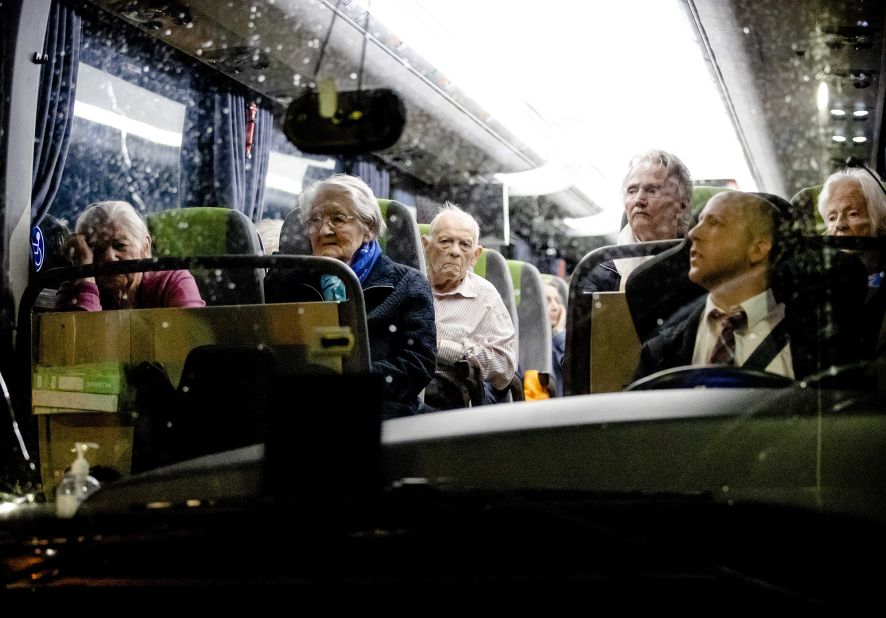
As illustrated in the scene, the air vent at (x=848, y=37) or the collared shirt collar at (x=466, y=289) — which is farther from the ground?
the air vent at (x=848, y=37)

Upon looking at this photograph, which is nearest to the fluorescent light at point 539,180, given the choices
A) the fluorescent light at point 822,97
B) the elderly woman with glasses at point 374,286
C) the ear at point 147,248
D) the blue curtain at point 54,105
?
the elderly woman with glasses at point 374,286

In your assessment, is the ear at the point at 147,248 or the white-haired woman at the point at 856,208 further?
the ear at the point at 147,248

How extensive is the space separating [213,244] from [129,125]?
0.22m

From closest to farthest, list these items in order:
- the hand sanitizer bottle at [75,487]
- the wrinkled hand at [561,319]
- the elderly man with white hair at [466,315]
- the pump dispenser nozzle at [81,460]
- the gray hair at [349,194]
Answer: the hand sanitizer bottle at [75,487]
the pump dispenser nozzle at [81,460]
the gray hair at [349,194]
the wrinkled hand at [561,319]
the elderly man with white hair at [466,315]

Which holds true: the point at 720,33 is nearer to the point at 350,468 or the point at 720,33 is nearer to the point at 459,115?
the point at 459,115

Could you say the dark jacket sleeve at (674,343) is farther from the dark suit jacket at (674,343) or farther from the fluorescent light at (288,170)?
the fluorescent light at (288,170)

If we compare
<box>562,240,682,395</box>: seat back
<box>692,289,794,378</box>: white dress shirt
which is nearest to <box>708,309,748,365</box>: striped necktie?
<box>692,289,794,378</box>: white dress shirt

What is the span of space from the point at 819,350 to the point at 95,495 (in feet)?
3.11

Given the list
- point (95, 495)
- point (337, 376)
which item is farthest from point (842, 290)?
point (95, 495)

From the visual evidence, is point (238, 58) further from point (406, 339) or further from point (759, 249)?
point (759, 249)

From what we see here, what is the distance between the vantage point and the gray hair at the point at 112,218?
139cm

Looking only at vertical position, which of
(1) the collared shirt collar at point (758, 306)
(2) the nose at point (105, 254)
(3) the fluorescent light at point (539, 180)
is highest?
(3) the fluorescent light at point (539, 180)

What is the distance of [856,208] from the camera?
1.21m

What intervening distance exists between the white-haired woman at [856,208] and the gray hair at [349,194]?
0.65 m
